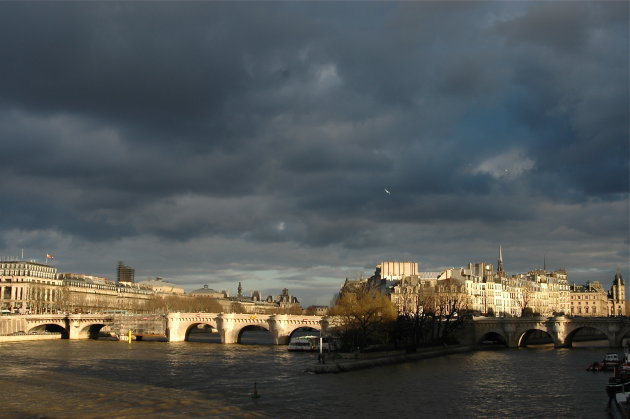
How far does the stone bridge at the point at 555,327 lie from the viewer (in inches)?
4459

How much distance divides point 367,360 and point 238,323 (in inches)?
2367

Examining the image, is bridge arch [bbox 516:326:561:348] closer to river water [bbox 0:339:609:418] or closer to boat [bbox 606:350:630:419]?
river water [bbox 0:339:609:418]

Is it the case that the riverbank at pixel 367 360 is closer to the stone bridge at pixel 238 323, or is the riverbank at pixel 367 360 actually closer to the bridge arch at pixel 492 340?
the stone bridge at pixel 238 323

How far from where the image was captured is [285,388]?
59.2 m

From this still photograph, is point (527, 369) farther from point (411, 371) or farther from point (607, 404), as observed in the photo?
point (607, 404)

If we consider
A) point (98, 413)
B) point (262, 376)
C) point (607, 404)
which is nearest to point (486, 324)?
point (262, 376)

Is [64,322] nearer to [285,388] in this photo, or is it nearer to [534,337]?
[534,337]

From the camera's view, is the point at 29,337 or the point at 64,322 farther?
the point at 64,322

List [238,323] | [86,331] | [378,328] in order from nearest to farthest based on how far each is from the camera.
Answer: [378,328]
[238,323]
[86,331]

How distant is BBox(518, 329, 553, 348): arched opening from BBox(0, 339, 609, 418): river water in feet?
129

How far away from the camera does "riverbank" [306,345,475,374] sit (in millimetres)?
70062

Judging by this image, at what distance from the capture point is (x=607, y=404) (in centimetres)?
5162

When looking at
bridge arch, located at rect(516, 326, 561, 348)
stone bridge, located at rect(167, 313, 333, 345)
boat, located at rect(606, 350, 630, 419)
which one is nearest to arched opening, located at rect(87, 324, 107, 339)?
stone bridge, located at rect(167, 313, 333, 345)

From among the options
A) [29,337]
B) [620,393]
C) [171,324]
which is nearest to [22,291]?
[29,337]
